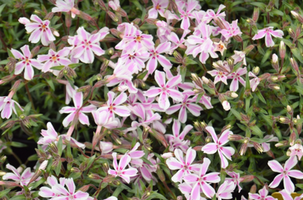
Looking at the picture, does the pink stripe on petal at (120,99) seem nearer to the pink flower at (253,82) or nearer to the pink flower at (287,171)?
the pink flower at (253,82)

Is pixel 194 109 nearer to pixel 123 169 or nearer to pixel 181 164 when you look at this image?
pixel 181 164

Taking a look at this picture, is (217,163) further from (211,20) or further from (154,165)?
(211,20)

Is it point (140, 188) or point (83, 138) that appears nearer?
point (140, 188)

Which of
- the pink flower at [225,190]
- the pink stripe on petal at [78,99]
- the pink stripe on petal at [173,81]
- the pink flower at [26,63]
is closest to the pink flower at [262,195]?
the pink flower at [225,190]

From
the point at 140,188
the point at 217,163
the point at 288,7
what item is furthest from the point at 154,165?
the point at 288,7

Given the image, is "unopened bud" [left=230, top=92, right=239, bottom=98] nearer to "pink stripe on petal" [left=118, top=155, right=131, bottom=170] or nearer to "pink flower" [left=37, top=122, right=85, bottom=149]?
"pink stripe on petal" [left=118, top=155, right=131, bottom=170]

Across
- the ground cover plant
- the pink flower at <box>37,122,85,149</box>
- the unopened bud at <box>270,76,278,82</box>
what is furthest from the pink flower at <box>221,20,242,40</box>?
the pink flower at <box>37,122,85,149</box>
